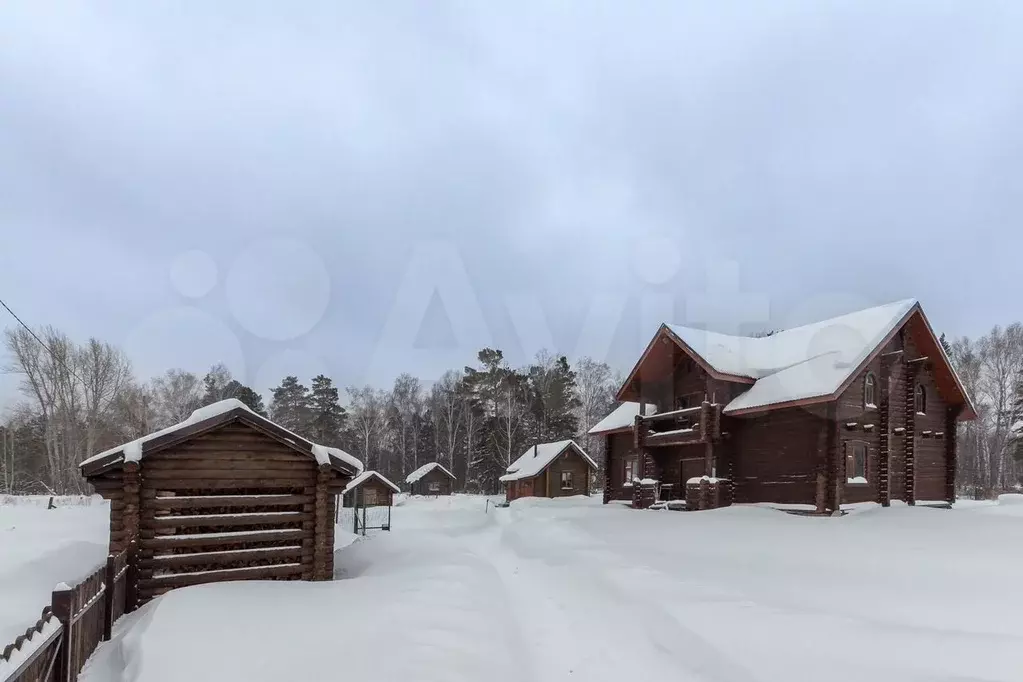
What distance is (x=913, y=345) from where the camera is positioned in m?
24.8

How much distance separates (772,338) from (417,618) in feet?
86.5

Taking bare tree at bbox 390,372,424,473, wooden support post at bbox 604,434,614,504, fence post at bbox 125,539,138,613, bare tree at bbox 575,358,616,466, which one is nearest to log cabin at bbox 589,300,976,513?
wooden support post at bbox 604,434,614,504

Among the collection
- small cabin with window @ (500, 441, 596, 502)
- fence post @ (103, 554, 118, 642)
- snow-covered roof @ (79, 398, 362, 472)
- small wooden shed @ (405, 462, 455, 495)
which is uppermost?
snow-covered roof @ (79, 398, 362, 472)

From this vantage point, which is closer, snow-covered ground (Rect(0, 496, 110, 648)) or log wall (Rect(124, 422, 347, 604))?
snow-covered ground (Rect(0, 496, 110, 648))

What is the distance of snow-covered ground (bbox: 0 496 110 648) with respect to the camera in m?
9.13

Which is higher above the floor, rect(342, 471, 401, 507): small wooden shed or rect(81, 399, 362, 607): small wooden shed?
rect(81, 399, 362, 607): small wooden shed

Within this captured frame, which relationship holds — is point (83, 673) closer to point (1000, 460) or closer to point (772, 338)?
point (772, 338)

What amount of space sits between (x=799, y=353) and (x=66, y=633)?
1045 inches

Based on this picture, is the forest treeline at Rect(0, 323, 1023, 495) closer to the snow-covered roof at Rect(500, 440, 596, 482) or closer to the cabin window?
the snow-covered roof at Rect(500, 440, 596, 482)

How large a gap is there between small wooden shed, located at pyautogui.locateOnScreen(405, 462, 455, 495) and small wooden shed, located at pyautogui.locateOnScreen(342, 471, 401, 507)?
8.66 metres

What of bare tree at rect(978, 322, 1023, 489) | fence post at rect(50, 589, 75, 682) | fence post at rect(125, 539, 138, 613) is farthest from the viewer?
bare tree at rect(978, 322, 1023, 489)

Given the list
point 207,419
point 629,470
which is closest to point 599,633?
point 207,419

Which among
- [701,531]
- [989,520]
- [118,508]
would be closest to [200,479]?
[118,508]

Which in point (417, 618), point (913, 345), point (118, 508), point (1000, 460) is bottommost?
point (1000, 460)
